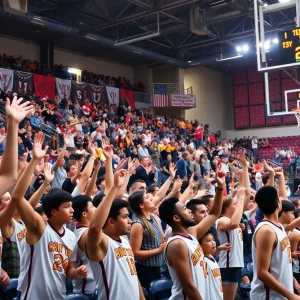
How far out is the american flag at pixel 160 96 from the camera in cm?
2421

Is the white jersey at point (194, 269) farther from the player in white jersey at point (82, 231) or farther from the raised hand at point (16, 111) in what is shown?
the raised hand at point (16, 111)

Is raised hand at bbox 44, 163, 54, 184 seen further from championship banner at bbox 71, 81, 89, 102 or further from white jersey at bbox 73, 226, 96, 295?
championship banner at bbox 71, 81, 89, 102

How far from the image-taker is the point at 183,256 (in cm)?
321

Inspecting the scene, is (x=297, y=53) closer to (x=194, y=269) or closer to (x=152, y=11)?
(x=194, y=269)

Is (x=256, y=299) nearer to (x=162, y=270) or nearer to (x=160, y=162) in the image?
(x=162, y=270)

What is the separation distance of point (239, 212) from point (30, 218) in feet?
7.17

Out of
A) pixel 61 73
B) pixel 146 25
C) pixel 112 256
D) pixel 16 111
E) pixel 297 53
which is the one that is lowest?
pixel 112 256

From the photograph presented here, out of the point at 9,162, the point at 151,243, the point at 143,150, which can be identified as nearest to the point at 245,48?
the point at 143,150

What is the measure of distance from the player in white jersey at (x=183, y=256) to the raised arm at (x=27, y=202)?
3.18 ft

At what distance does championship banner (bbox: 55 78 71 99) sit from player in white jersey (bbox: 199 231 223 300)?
15.7 meters

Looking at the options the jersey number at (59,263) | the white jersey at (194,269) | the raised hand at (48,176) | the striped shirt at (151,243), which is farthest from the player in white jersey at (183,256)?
the raised hand at (48,176)

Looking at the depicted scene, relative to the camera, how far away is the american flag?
2421 centimetres

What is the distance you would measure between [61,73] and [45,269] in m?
18.0

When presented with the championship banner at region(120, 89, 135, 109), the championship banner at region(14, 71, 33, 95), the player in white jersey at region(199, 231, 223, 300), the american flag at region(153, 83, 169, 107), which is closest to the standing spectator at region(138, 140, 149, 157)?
the championship banner at region(14, 71, 33, 95)
